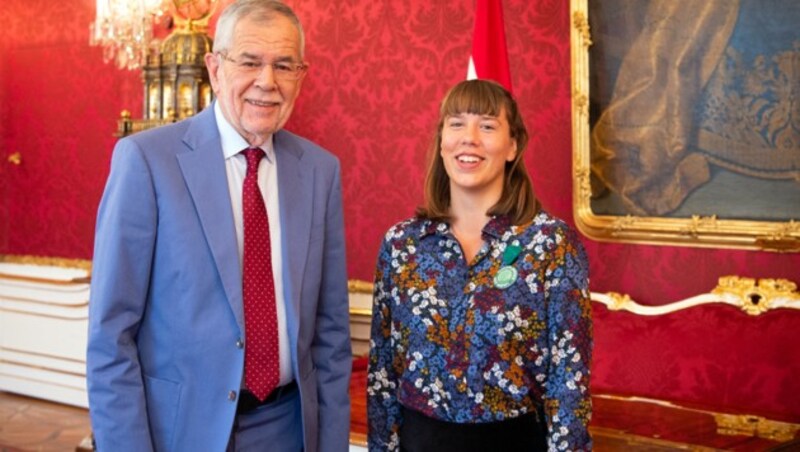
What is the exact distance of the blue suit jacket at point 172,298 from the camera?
2.07 metres

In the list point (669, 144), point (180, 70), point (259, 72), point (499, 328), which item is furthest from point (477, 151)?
point (180, 70)

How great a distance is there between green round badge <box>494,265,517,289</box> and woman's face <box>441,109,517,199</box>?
0.20 meters

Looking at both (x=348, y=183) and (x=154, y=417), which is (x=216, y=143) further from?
(x=348, y=183)

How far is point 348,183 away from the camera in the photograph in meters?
5.40

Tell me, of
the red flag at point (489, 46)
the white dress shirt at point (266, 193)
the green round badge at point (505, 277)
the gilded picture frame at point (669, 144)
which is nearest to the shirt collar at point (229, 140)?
the white dress shirt at point (266, 193)

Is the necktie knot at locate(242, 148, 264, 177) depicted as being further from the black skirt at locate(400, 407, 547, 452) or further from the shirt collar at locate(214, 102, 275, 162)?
the black skirt at locate(400, 407, 547, 452)

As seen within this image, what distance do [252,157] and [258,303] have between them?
1.05 ft

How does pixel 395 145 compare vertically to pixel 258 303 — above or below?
above

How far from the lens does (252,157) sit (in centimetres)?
225

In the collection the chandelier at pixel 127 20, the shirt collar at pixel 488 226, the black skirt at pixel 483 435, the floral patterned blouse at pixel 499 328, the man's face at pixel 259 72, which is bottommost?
the black skirt at pixel 483 435

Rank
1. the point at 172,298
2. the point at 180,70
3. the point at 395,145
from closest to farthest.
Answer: the point at 172,298
the point at 395,145
the point at 180,70

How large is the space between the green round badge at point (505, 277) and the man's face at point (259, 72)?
58 centimetres

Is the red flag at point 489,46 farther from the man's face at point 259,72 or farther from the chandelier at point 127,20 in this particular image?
the man's face at point 259,72

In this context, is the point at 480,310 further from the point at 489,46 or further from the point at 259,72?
the point at 489,46
